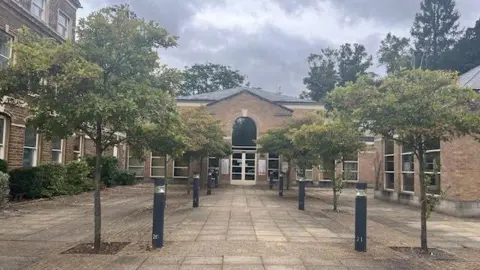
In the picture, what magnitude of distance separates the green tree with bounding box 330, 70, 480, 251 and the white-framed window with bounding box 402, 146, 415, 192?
1110 centimetres

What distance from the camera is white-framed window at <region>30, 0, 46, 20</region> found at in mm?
20969

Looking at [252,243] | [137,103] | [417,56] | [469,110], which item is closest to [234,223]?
[252,243]

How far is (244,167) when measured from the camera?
37188 millimetres

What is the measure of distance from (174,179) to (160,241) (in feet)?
94.7

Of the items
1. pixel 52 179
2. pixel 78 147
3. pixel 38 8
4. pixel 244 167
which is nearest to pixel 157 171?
pixel 244 167

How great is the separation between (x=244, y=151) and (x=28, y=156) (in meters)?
19.7

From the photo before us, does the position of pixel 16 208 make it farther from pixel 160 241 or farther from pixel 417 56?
pixel 417 56

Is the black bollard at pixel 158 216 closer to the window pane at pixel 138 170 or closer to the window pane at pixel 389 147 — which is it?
the window pane at pixel 389 147

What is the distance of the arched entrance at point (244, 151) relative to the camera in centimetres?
3703

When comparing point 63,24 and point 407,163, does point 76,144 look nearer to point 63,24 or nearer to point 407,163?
point 63,24

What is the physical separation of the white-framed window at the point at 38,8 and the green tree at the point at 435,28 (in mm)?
51152

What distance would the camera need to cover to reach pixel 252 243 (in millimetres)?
9023

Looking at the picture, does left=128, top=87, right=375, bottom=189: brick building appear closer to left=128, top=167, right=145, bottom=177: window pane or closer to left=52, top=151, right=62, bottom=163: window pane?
left=128, top=167, right=145, bottom=177: window pane

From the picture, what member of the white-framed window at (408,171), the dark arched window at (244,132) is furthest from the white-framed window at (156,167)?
the white-framed window at (408,171)
